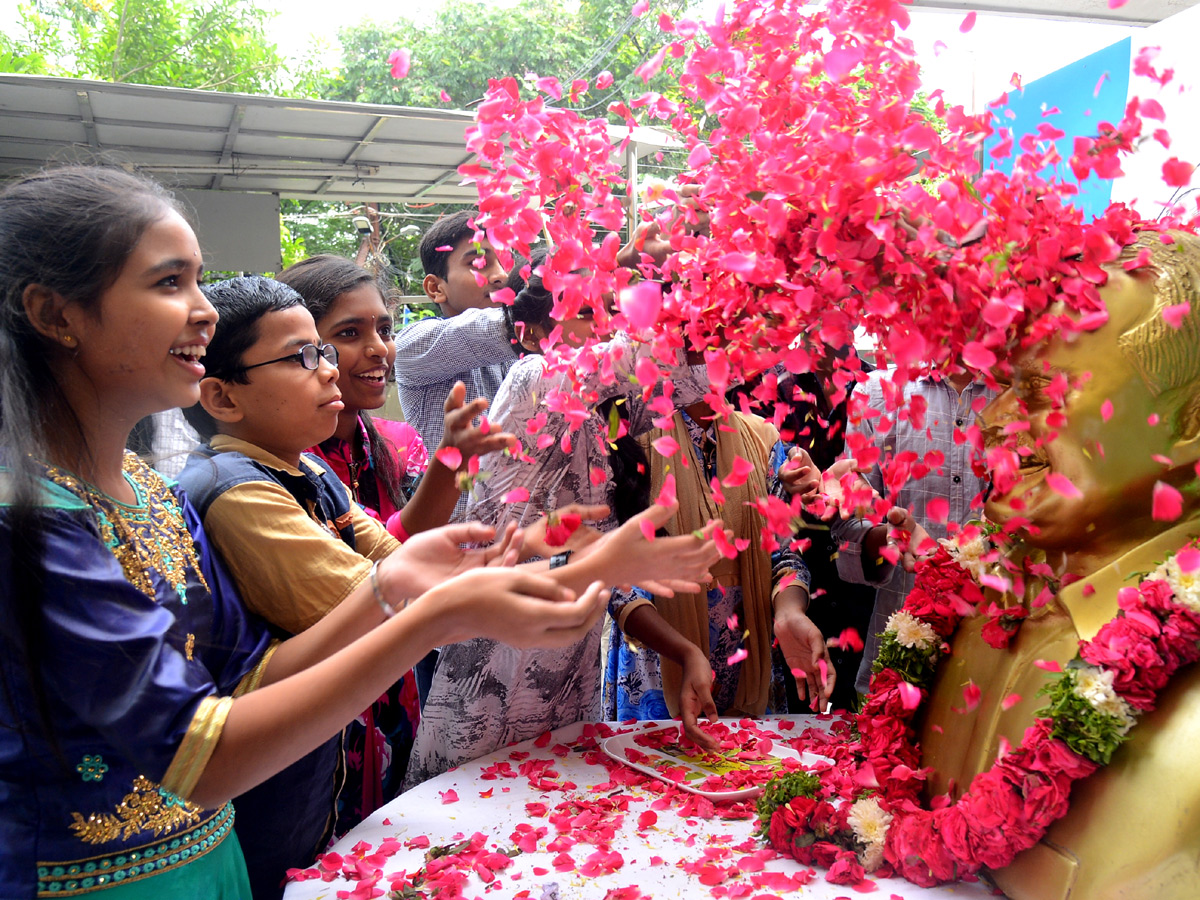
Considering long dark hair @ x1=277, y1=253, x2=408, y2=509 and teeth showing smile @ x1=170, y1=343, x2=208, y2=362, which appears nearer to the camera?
teeth showing smile @ x1=170, y1=343, x2=208, y2=362

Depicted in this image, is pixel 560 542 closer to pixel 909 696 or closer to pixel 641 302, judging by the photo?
pixel 641 302

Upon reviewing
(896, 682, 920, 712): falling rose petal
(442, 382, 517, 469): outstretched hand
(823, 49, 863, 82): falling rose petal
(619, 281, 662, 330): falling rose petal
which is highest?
(823, 49, 863, 82): falling rose petal

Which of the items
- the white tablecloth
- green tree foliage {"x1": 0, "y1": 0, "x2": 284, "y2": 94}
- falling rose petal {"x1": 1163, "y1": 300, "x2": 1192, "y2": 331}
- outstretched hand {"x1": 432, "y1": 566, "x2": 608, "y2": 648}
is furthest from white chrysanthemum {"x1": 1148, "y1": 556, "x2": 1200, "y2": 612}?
green tree foliage {"x1": 0, "y1": 0, "x2": 284, "y2": 94}

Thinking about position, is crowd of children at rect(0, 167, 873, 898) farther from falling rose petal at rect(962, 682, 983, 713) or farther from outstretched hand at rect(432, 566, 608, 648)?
falling rose petal at rect(962, 682, 983, 713)

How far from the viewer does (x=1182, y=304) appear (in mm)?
1228

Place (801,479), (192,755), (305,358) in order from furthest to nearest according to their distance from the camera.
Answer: (801,479) → (305,358) → (192,755)

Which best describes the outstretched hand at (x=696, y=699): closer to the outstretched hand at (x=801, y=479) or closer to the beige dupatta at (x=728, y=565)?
the beige dupatta at (x=728, y=565)

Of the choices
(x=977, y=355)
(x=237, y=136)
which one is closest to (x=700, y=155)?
(x=977, y=355)

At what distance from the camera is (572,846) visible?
164 centimetres

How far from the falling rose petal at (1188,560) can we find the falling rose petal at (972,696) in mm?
426

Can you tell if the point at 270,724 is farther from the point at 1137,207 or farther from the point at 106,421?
the point at 1137,207

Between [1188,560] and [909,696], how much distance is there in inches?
21.7

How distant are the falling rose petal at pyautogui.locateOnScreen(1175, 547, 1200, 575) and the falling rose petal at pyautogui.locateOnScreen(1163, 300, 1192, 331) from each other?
13.2 inches

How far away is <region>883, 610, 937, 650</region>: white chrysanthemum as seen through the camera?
1.65 meters
